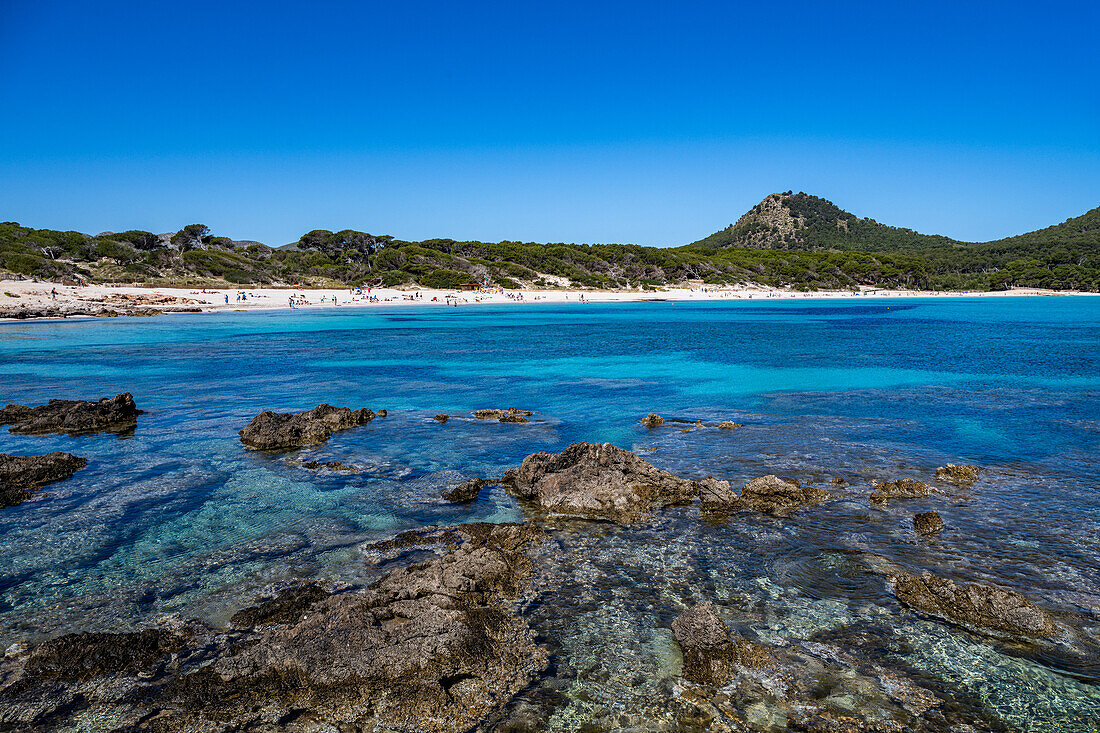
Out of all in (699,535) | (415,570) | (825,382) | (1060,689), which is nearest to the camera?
(1060,689)

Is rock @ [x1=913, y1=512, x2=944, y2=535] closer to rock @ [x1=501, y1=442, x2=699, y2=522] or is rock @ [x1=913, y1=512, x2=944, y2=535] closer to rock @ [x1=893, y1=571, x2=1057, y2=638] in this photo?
rock @ [x1=893, y1=571, x2=1057, y2=638]

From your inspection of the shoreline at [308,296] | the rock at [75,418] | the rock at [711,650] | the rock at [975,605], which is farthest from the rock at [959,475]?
the shoreline at [308,296]

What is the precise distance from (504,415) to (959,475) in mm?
10900

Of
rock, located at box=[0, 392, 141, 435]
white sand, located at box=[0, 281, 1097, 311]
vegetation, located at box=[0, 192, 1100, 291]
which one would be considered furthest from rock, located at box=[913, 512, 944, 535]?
vegetation, located at box=[0, 192, 1100, 291]

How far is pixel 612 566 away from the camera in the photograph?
8234 millimetres

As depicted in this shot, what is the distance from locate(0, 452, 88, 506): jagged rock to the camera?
10888 mm

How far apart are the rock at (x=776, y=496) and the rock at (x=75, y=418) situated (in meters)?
15.4

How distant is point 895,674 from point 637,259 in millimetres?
124535

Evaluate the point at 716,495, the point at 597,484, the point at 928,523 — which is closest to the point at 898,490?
the point at 928,523

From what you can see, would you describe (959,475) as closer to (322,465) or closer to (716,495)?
(716,495)

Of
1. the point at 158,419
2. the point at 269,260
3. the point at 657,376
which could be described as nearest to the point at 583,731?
the point at 158,419

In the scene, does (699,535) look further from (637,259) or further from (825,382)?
(637,259)

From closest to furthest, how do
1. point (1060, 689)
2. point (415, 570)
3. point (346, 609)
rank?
point (1060, 689), point (346, 609), point (415, 570)

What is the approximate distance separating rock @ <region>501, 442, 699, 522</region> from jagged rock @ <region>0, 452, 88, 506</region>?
8.62 metres
